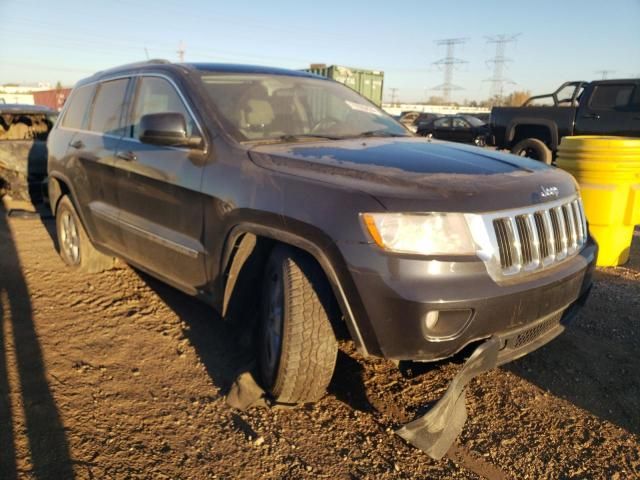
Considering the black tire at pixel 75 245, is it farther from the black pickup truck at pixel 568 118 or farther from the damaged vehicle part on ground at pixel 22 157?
the black pickup truck at pixel 568 118

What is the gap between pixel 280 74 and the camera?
12.2ft

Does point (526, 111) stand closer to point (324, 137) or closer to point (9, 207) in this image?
point (324, 137)

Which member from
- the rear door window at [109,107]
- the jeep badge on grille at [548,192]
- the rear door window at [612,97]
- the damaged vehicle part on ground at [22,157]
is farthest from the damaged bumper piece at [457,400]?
the rear door window at [612,97]

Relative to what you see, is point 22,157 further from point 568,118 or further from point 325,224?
point 568,118

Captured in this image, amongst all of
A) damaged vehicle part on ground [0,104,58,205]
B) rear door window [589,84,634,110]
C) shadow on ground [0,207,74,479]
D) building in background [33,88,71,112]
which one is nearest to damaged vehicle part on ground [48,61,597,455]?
shadow on ground [0,207,74,479]

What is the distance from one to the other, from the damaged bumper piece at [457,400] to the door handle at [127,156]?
246cm

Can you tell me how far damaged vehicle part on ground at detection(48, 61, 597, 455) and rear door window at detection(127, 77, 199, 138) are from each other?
2cm

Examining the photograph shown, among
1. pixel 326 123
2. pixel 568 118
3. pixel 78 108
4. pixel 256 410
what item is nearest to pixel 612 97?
pixel 568 118

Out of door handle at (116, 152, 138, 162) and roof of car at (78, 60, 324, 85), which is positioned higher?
roof of car at (78, 60, 324, 85)

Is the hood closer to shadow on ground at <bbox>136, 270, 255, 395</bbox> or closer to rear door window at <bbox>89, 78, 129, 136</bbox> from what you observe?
shadow on ground at <bbox>136, 270, 255, 395</bbox>

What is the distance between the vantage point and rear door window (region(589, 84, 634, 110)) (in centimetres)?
927

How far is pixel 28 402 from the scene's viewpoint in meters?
2.68

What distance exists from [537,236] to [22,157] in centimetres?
779

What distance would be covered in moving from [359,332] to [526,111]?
9827 millimetres
